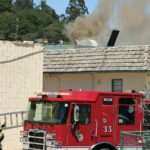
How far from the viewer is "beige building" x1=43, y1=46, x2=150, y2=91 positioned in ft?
94.0

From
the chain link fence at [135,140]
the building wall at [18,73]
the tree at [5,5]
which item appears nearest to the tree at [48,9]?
the tree at [5,5]

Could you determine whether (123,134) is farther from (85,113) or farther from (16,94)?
(16,94)

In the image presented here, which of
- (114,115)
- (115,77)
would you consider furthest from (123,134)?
(115,77)

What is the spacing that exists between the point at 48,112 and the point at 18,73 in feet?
20.4

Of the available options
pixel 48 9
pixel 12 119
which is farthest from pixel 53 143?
pixel 48 9

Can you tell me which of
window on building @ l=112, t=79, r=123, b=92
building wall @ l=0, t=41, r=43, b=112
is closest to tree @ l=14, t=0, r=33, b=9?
window on building @ l=112, t=79, r=123, b=92

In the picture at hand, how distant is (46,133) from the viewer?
18.5 m

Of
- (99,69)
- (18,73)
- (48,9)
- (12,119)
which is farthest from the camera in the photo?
(48,9)

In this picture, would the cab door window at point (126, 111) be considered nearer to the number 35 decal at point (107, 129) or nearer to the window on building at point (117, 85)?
the number 35 decal at point (107, 129)

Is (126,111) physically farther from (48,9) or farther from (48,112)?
(48,9)

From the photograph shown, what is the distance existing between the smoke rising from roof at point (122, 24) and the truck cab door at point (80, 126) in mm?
33007

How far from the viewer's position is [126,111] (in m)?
19.3

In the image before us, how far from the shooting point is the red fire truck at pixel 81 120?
60.2 ft

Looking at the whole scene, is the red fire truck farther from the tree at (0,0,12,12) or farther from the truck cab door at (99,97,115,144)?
the tree at (0,0,12,12)
